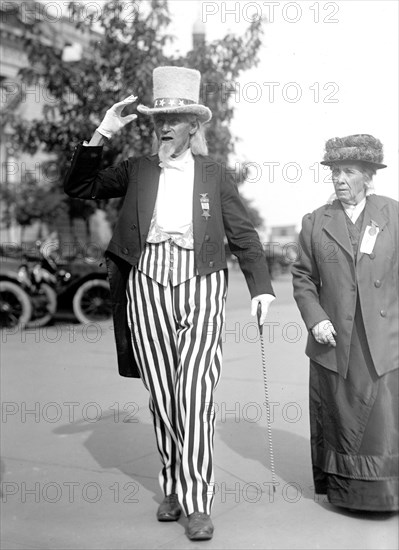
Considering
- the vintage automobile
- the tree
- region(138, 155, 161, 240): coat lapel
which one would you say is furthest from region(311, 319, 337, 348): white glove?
the vintage automobile

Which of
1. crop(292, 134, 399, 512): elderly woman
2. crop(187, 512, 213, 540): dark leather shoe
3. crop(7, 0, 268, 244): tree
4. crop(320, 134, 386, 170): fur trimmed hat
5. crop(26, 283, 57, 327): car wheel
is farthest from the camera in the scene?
crop(26, 283, 57, 327): car wheel

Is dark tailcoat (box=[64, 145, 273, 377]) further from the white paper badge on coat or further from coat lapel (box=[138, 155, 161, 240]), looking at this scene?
the white paper badge on coat

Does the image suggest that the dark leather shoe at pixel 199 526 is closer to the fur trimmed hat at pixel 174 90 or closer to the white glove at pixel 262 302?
the white glove at pixel 262 302

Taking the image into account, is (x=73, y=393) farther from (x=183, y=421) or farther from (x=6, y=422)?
(x=183, y=421)

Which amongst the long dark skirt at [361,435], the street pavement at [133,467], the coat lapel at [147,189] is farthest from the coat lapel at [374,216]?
the street pavement at [133,467]

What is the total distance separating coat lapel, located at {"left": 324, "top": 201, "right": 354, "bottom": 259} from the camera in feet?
14.2

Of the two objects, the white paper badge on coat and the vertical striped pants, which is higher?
the white paper badge on coat

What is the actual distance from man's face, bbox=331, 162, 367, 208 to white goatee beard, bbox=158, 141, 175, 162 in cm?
78

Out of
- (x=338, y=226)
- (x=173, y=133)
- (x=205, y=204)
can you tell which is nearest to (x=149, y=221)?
(x=205, y=204)

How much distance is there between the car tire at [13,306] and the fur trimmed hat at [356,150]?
26.0 ft

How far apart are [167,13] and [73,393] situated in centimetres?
582

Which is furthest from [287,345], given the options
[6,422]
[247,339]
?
[6,422]

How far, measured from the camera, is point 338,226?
4.38 meters

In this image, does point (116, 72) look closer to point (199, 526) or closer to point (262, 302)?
point (262, 302)
